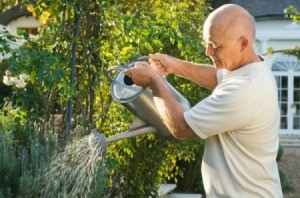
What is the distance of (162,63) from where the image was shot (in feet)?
13.1

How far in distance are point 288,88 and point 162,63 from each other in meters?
22.4

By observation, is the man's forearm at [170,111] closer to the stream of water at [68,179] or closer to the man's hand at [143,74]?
the man's hand at [143,74]

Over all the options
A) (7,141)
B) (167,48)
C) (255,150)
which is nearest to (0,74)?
(167,48)

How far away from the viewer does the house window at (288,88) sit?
25933 mm

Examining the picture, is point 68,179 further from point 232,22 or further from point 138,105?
point 232,22

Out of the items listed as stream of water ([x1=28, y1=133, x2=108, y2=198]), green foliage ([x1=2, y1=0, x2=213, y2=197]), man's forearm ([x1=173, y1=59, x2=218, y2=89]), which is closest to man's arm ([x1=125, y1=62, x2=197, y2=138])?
man's forearm ([x1=173, y1=59, x2=218, y2=89])

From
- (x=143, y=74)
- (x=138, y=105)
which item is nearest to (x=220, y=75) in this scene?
(x=138, y=105)

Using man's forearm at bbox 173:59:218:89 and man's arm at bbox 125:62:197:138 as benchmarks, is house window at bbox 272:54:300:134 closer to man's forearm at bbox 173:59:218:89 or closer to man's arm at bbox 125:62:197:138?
man's forearm at bbox 173:59:218:89

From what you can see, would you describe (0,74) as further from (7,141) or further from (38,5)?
(7,141)

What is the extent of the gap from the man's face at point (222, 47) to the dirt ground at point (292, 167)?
10208mm

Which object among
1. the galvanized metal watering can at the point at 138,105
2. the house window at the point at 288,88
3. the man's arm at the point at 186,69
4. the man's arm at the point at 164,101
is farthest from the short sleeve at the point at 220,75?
the house window at the point at 288,88

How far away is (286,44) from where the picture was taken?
26.2 m

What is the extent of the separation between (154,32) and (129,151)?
51.0 inches

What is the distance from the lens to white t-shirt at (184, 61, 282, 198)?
338cm
